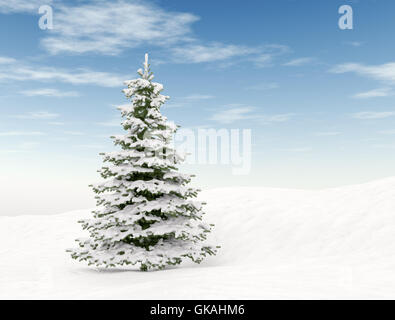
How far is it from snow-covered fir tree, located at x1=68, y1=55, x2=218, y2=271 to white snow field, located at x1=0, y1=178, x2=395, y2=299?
2.49 feet

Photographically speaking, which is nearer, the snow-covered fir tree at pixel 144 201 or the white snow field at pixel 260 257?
the white snow field at pixel 260 257

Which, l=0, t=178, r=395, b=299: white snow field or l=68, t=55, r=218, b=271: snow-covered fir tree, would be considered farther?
l=68, t=55, r=218, b=271: snow-covered fir tree

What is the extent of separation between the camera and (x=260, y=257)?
16.9m

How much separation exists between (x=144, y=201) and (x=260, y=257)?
15.7 ft

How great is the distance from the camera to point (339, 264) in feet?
44.6

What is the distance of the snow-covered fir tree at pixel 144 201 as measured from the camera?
49.9ft

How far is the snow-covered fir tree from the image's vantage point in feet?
49.9

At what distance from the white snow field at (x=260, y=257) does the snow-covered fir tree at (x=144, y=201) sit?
0.76m

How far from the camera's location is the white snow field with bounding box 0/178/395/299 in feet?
34.0
